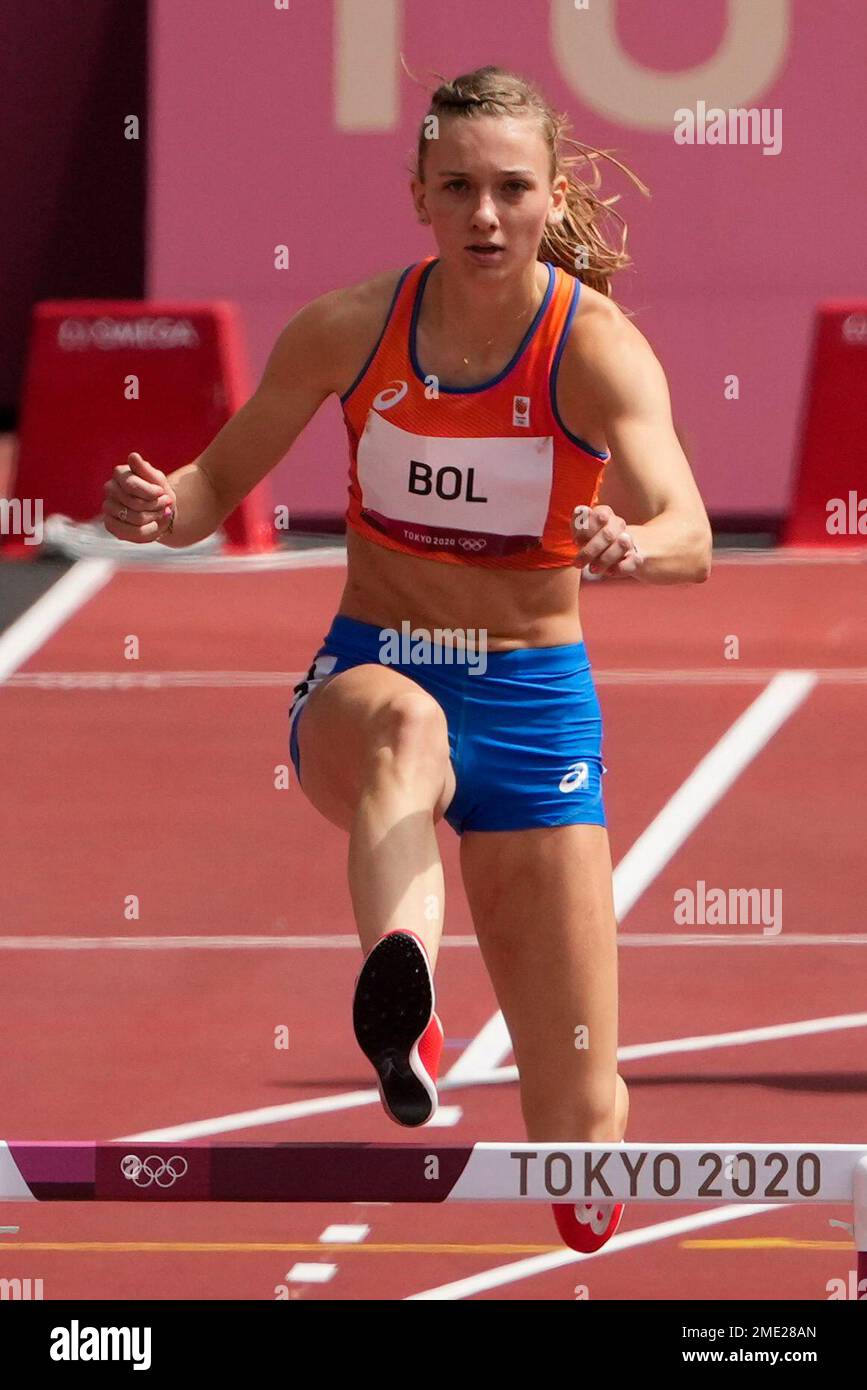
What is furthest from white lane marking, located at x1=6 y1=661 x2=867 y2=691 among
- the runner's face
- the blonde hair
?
the runner's face

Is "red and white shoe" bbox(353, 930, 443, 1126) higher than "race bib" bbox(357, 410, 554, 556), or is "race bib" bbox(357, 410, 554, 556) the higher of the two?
"race bib" bbox(357, 410, 554, 556)

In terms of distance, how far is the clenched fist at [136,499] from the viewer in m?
5.79

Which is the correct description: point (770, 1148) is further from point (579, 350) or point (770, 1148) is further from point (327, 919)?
point (327, 919)

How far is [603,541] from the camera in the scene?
202 inches

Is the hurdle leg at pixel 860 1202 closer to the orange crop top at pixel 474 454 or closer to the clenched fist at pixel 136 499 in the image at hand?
the orange crop top at pixel 474 454

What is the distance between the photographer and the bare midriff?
19.7 ft

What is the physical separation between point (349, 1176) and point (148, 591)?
10638mm

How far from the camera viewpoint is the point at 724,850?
11.2 meters

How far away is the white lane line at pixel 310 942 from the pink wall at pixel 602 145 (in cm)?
710

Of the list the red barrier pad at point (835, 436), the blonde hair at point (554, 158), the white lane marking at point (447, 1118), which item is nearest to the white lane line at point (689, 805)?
the white lane marking at point (447, 1118)

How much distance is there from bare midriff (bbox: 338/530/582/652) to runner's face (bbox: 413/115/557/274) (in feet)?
2.18

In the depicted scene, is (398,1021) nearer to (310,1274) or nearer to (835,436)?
(310,1274)
